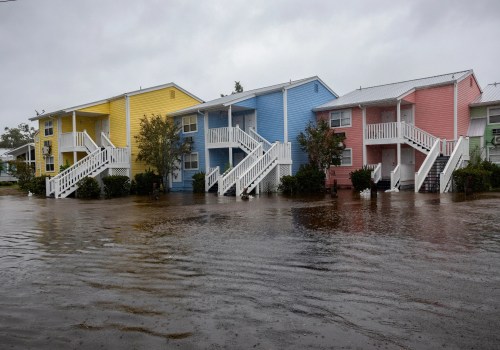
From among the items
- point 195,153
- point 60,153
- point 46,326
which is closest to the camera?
point 46,326

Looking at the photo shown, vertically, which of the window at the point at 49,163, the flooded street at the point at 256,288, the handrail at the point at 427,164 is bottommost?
the flooded street at the point at 256,288

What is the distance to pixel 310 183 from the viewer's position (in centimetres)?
2641

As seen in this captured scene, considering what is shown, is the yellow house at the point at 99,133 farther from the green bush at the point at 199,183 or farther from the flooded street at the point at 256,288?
the flooded street at the point at 256,288

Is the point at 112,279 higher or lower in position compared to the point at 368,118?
lower

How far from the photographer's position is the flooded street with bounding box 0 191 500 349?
402 centimetres

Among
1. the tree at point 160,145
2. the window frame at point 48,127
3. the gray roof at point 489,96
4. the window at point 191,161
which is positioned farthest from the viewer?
the window frame at point 48,127

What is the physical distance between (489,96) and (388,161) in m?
7.49

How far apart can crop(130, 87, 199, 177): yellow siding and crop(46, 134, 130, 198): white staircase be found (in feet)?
3.62

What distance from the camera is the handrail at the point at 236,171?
24984mm

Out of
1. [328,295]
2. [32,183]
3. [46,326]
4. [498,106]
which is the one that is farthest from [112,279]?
[32,183]

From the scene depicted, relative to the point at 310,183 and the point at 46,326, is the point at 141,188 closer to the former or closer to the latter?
the point at 310,183

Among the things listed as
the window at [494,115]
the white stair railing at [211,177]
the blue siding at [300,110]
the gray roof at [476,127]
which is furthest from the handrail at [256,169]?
the window at [494,115]

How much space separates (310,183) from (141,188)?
11.6 meters

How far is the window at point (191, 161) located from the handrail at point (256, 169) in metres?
7.65
